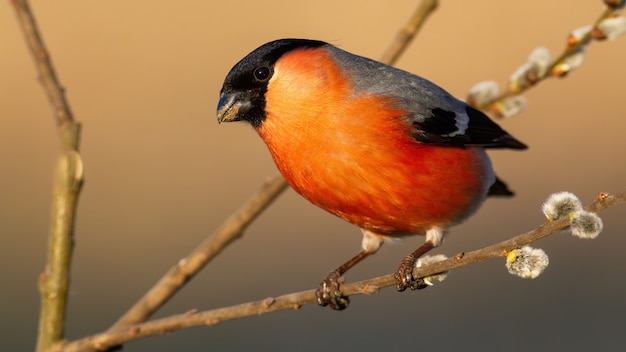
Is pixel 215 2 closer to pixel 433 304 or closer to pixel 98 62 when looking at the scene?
pixel 98 62

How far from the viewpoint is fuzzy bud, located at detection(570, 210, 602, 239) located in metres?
2.14

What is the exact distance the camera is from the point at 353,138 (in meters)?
3.50

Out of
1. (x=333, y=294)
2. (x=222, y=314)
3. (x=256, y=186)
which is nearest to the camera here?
(x=222, y=314)

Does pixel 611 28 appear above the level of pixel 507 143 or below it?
above

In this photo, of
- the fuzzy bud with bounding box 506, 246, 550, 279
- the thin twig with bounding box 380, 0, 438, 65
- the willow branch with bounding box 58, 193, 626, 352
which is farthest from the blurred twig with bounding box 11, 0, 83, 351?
the fuzzy bud with bounding box 506, 246, 550, 279

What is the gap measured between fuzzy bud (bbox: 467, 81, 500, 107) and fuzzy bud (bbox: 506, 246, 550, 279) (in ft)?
3.89

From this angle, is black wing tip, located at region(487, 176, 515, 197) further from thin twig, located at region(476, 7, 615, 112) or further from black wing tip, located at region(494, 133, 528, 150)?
thin twig, located at region(476, 7, 615, 112)

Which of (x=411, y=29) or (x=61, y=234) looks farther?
(x=411, y=29)

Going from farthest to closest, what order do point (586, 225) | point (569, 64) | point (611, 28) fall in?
point (569, 64)
point (611, 28)
point (586, 225)

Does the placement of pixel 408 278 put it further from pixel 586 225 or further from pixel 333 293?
pixel 586 225

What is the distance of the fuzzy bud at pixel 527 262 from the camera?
2328 mm

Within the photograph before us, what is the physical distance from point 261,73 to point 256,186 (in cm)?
413

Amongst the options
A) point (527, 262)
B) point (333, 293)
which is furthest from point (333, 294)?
point (527, 262)

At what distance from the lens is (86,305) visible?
6477mm
